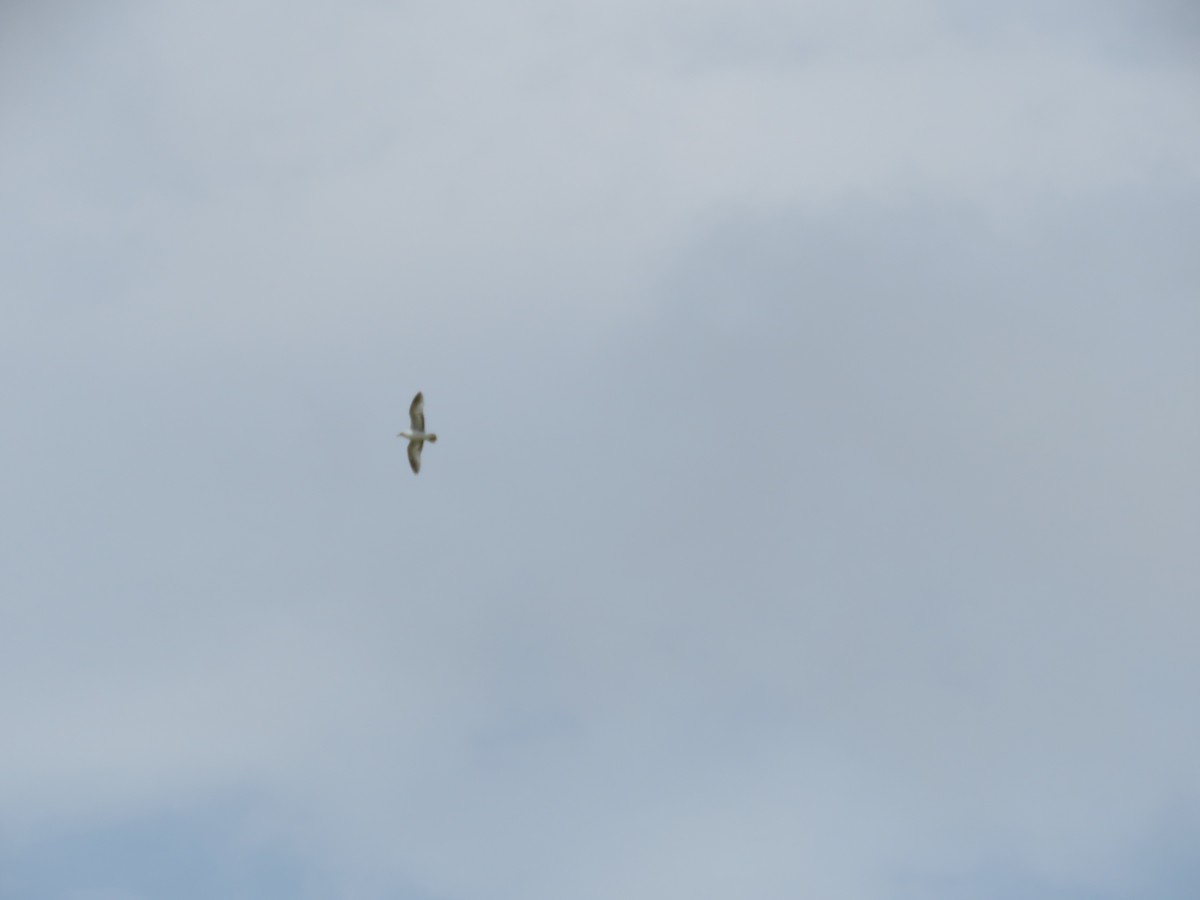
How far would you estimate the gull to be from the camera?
175 m

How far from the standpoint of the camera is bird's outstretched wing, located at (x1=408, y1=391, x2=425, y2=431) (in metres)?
176

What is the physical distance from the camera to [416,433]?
579ft

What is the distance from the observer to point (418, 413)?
6944 inches

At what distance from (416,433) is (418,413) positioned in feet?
4.35

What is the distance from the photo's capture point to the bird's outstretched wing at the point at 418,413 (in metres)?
176

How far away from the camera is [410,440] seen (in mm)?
177250

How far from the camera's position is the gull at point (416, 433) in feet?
575
